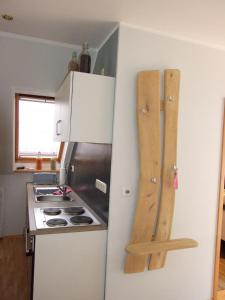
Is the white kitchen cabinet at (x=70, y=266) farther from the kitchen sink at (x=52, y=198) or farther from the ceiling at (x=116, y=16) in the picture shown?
the ceiling at (x=116, y=16)

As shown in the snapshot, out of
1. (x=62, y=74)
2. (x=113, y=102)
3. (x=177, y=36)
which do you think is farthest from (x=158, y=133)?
(x=62, y=74)

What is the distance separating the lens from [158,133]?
197 centimetres

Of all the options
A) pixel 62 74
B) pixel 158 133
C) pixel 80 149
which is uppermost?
pixel 62 74

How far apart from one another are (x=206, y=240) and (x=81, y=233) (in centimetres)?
123

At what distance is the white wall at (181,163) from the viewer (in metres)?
1.97

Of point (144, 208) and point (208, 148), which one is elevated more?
point (208, 148)

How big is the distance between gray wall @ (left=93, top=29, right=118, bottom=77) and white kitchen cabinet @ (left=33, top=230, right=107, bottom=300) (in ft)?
4.27

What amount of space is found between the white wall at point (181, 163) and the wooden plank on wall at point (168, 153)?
0.50ft

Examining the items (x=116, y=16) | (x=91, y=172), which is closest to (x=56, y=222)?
(x=91, y=172)

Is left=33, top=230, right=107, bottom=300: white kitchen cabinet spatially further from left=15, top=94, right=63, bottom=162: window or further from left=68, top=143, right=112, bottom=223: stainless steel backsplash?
left=15, top=94, right=63, bottom=162: window

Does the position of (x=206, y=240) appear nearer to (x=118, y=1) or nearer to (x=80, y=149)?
(x=80, y=149)

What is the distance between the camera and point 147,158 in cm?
195

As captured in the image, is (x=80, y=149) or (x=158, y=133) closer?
(x=158, y=133)

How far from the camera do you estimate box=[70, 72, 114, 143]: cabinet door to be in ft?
6.28
